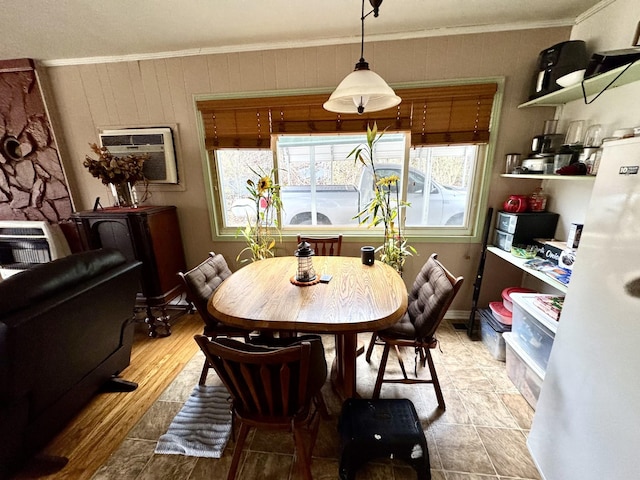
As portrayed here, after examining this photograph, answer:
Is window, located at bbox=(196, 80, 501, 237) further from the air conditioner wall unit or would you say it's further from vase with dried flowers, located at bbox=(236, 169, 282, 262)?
the air conditioner wall unit

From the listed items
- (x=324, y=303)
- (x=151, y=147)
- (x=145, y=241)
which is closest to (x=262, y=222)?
(x=145, y=241)

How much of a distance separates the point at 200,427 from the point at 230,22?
8.73ft

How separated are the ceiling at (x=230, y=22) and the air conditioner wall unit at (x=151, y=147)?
2.14 feet

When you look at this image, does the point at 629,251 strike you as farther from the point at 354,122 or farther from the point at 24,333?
the point at 24,333

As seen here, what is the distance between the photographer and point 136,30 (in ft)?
6.20

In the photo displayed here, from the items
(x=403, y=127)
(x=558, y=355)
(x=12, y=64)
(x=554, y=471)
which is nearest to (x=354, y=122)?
(x=403, y=127)

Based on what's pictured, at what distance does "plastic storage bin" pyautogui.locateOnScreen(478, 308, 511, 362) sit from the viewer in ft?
6.35

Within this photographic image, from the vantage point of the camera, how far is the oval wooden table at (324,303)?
114cm

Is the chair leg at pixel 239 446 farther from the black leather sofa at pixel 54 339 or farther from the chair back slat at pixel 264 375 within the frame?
the black leather sofa at pixel 54 339

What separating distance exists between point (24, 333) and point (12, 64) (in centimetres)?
288

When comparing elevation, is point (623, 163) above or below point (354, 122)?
below

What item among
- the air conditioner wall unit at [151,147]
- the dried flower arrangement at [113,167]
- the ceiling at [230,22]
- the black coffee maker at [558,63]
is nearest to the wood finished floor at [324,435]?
the dried flower arrangement at [113,167]

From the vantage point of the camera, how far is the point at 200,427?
57.4 inches

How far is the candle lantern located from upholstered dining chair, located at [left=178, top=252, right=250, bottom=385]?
1.74ft
